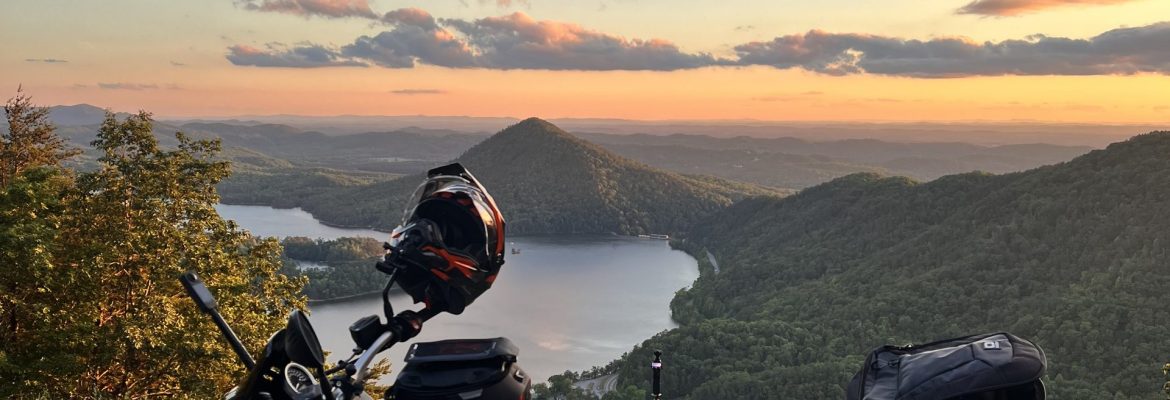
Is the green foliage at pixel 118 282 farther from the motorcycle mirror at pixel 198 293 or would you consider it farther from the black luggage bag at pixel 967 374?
the black luggage bag at pixel 967 374

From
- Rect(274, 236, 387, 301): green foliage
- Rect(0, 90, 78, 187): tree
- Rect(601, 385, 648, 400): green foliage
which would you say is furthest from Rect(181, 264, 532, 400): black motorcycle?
Rect(274, 236, 387, 301): green foliage

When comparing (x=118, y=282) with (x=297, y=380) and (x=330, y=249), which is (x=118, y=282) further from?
(x=330, y=249)

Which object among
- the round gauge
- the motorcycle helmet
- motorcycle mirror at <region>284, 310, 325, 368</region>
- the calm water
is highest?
the motorcycle helmet

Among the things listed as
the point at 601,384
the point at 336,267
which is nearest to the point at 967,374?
the point at 601,384

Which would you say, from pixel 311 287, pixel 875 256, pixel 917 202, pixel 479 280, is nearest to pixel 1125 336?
pixel 875 256

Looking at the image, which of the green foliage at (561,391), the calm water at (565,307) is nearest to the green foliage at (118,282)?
the calm water at (565,307)

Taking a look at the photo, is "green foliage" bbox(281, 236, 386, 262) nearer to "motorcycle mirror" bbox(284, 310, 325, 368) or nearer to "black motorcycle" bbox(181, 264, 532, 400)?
"black motorcycle" bbox(181, 264, 532, 400)
